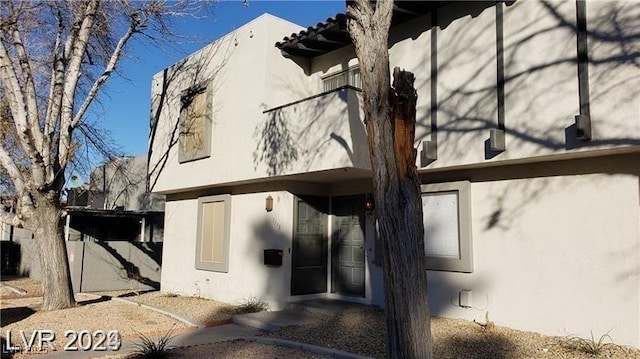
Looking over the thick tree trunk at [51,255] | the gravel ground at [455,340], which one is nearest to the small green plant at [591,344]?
the gravel ground at [455,340]

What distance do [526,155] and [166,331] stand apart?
22.0 ft

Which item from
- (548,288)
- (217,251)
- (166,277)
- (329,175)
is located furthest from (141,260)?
(548,288)

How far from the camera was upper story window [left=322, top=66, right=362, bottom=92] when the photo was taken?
10.5m

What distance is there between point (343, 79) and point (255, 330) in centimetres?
562

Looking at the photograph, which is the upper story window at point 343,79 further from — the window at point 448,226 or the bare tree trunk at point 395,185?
the bare tree trunk at point 395,185

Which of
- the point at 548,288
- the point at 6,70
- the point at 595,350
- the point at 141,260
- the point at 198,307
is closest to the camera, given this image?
the point at 595,350

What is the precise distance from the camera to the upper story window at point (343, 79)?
10.5m

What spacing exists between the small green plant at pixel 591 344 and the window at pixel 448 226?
1881 millimetres

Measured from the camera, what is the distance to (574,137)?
6.58 m

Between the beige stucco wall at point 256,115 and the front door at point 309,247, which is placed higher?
the beige stucco wall at point 256,115

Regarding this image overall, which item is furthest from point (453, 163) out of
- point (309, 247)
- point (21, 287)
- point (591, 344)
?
point (21, 287)

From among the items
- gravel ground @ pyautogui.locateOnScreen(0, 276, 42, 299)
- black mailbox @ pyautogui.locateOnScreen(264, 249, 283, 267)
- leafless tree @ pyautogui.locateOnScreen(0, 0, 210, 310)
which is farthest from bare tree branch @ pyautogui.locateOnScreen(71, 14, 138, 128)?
gravel ground @ pyautogui.locateOnScreen(0, 276, 42, 299)

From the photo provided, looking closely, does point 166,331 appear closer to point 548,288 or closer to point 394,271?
point 394,271

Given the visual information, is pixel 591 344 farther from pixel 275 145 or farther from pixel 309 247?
pixel 275 145
